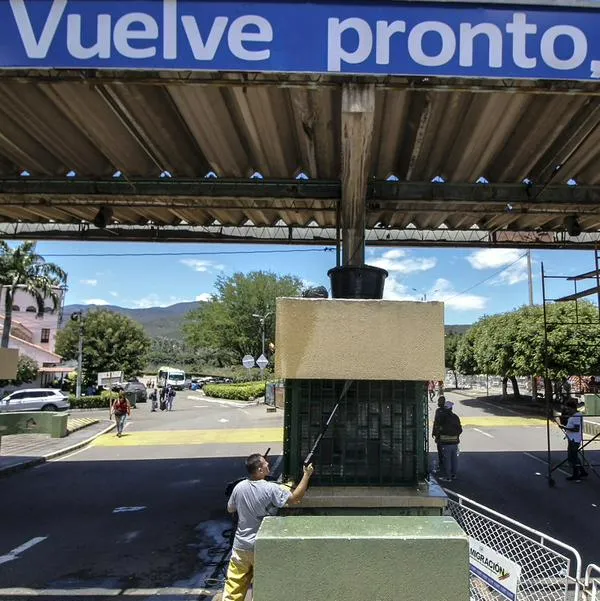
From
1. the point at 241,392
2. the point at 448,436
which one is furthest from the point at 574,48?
the point at 241,392

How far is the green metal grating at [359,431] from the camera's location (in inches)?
170

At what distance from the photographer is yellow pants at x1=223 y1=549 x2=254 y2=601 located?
13.1 feet

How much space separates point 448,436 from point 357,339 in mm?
7507

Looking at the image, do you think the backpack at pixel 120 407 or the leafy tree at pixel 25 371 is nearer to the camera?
the backpack at pixel 120 407

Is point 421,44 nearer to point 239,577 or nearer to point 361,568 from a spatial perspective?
point 361,568

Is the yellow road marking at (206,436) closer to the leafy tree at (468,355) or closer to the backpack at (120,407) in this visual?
the backpack at (120,407)

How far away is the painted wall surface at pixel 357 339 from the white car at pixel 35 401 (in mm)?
28521

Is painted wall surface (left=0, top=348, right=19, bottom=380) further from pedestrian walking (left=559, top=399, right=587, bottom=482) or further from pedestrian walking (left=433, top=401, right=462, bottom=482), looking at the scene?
pedestrian walking (left=559, top=399, right=587, bottom=482)

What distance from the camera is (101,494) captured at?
1005 centimetres

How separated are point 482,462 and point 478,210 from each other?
7.36 metres

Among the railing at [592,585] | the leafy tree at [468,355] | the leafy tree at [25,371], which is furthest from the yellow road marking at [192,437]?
the leafy tree at [25,371]

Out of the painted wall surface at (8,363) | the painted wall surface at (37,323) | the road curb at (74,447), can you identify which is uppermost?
the painted wall surface at (37,323)

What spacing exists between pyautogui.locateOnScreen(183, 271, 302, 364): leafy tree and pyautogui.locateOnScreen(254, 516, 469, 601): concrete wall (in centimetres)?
5227

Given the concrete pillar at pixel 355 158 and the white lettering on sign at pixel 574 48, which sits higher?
the white lettering on sign at pixel 574 48
